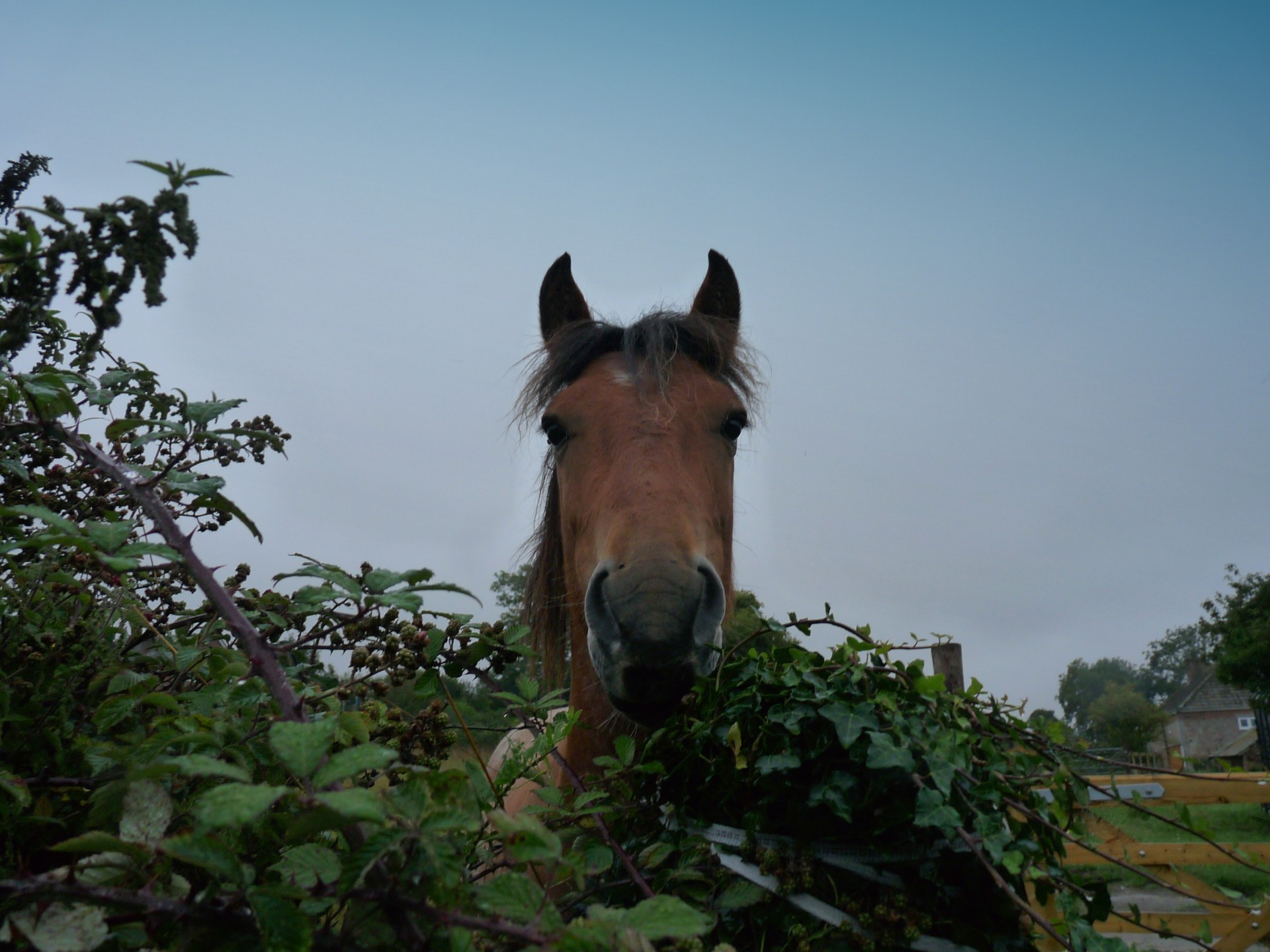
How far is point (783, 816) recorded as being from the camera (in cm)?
143

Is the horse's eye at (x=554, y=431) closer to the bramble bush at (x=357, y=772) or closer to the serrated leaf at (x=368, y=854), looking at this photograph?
the bramble bush at (x=357, y=772)

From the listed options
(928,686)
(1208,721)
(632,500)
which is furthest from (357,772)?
(1208,721)

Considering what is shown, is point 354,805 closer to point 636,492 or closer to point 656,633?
point 656,633

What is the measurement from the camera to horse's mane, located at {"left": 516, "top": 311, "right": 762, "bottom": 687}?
311 centimetres

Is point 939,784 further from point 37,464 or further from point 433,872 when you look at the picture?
point 37,464

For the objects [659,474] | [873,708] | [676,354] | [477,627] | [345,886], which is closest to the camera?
[345,886]

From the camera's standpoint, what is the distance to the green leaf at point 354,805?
67cm

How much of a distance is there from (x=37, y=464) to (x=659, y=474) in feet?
5.25

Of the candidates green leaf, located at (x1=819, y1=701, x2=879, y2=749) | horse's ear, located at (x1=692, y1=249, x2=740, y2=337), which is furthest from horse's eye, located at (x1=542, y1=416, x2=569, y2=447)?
green leaf, located at (x1=819, y1=701, x2=879, y2=749)

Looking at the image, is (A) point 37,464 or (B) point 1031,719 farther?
(B) point 1031,719

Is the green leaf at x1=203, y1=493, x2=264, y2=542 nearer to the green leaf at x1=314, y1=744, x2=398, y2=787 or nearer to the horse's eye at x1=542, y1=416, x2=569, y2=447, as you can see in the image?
the green leaf at x1=314, y1=744, x2=398, y2=787

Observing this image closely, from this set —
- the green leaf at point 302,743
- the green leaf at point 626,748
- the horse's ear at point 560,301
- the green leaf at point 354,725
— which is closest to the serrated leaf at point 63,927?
the green leaf at point 302,743

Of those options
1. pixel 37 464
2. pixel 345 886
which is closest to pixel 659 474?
pixel 37 464

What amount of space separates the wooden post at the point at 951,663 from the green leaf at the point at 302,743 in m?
4.53
